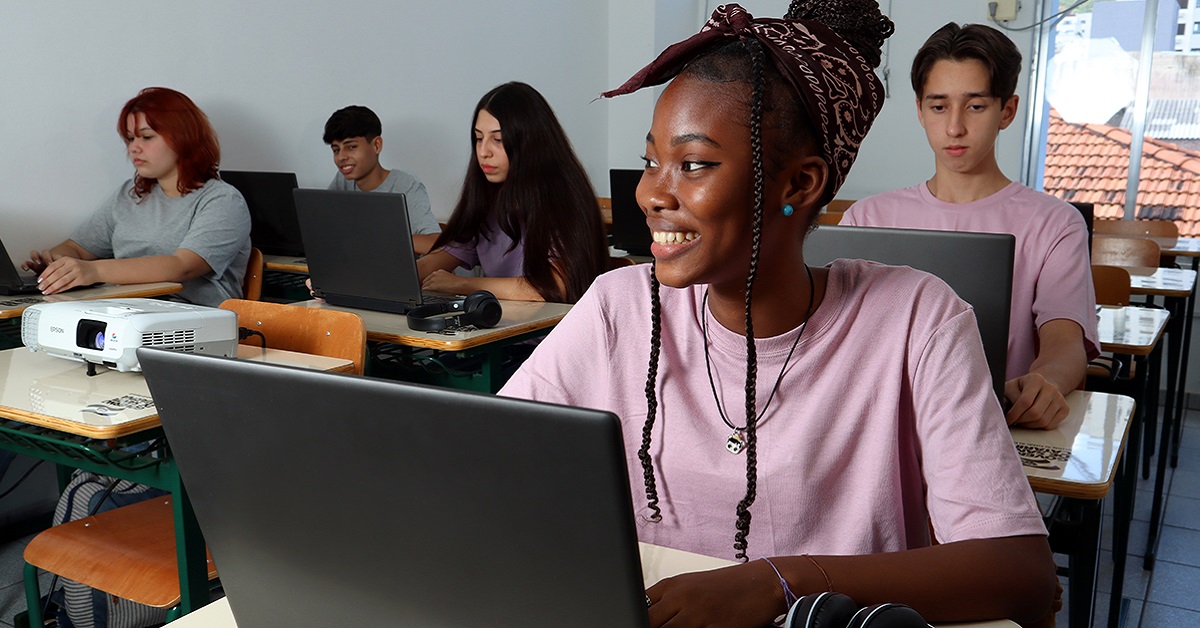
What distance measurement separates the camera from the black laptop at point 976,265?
4.28ft

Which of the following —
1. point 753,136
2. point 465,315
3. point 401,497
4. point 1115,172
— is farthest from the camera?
point 1115,172

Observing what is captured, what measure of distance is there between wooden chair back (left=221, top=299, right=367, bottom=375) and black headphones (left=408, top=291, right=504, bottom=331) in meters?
0.31

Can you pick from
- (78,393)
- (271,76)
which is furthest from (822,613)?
(271,76)

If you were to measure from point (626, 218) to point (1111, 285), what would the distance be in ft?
6.46

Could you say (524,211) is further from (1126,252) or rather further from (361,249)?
(1126,252)

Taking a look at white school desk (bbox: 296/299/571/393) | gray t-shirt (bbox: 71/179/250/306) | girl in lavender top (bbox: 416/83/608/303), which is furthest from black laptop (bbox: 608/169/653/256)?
gray t-shirt (bbox: 71/179/250/306)

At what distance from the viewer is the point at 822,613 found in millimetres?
626

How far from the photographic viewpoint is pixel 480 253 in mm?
3127

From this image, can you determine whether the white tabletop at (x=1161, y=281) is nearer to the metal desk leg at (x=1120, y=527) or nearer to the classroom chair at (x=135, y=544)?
the metal desk leg at (x=1120, y=527)

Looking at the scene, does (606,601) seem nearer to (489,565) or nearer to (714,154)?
(489,565)

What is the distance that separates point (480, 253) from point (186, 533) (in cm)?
168

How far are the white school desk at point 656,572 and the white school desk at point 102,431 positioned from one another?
0.68 meters

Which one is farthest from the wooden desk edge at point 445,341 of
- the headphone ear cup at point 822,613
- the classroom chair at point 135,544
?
the headphone ear cup at point 822,613

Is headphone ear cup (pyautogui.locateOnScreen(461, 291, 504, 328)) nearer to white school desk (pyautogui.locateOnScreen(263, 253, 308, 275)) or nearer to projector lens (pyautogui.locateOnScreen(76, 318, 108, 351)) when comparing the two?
projector lens (pyautogui.locateOnScreen(76, 318, 108, 351))
